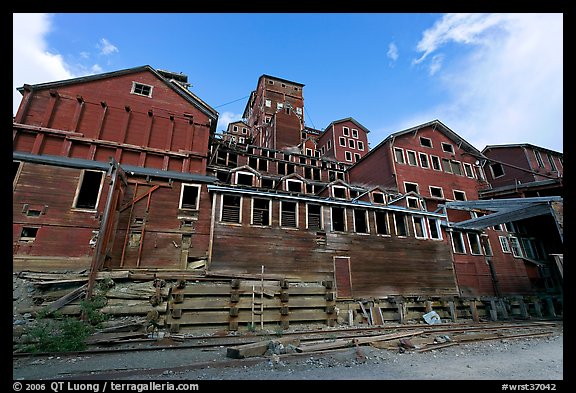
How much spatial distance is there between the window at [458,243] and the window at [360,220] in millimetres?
9483

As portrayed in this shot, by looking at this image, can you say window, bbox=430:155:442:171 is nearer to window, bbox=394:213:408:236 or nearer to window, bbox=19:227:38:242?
window, bbox=394:213:408:236

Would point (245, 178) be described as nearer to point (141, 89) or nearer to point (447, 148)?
point (141, 89)

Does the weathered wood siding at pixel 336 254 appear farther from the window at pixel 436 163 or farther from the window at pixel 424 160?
the window at pixel 436 163

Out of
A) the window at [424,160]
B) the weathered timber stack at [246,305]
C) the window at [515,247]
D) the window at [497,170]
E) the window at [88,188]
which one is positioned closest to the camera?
the weathered timber stack at [246,305]

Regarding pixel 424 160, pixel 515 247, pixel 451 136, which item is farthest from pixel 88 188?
pixel 515 247

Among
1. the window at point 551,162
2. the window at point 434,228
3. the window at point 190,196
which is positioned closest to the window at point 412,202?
the window at point 434,228

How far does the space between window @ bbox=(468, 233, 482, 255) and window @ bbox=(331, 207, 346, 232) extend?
45.9 feet

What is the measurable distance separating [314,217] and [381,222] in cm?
623

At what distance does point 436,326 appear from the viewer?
13391 mm

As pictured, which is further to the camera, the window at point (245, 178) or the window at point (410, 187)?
the window at point (410, 187)

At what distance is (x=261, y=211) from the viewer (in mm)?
18344

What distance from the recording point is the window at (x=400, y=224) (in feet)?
70.0

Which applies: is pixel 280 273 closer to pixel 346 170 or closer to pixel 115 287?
pixel 115 287
